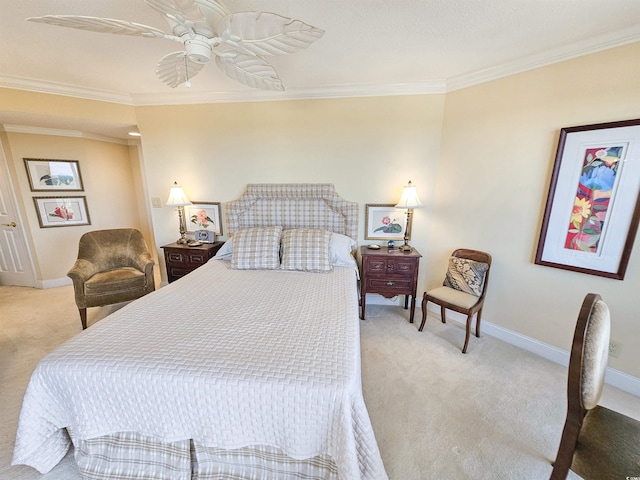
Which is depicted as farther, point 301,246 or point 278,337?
point 301,246

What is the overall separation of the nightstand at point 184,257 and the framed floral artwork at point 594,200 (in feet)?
10.8

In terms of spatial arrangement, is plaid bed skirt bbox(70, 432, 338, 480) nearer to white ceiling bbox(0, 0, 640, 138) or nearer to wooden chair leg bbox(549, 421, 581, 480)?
wooden chair leg bbox(549, 421, 581, 480)

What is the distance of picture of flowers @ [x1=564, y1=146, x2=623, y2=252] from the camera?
1782 mm

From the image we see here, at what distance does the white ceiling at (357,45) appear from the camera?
1.53 metres

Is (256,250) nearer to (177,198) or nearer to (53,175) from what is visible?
(177,198)

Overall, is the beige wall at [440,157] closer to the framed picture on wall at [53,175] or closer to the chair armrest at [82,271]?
the framed picture on wall at [53,175]

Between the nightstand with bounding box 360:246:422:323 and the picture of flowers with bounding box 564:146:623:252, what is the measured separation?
121cm

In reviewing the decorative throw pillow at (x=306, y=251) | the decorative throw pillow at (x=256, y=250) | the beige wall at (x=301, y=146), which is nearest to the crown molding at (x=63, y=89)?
the beige wall at (x=301, y=146)

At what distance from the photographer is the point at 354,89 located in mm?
2711

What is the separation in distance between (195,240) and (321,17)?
2680 mm

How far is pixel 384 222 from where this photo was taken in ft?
9.82

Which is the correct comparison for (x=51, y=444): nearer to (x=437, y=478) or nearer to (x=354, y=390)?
(x=354, y=390)

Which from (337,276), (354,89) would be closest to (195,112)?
(354,89)

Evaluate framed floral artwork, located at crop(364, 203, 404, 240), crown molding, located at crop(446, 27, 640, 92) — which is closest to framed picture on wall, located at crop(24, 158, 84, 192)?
framed floral artwork, located at crop(364, 203, 404, 240)
